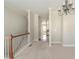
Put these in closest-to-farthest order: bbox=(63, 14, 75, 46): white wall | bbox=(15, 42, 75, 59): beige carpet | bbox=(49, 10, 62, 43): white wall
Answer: bbox=(15, 42, 75, 59): beige carpet < bbox=(63, 14, 75, 46): white wall < bbox=(49, 10, 62, 43): white wall

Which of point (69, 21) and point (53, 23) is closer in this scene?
point (69, 21)

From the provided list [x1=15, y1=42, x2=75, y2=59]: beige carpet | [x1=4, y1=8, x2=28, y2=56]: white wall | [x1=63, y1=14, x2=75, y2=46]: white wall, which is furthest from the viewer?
[x1=4, y1=8, x2=28, y2=56]: white wall

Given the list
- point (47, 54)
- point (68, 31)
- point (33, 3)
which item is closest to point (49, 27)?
point (68, 31)

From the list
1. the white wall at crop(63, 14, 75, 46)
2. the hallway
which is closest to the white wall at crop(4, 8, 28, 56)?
the hallway

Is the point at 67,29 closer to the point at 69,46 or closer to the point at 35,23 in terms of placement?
the point at 69,46

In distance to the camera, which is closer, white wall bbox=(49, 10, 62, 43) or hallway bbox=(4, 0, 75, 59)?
hallway bbox=(4, 0, 75, 59)

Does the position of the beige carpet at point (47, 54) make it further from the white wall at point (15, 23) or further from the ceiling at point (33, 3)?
the ceiling at point (33, 3)

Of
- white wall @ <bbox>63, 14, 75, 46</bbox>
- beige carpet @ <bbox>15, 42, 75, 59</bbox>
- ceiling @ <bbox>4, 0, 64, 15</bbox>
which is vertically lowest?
beige carpet @ <bbox>15, 42, 75, 59</bbox>

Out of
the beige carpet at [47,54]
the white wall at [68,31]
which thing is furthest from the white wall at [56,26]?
the beige carpet at [47,54]

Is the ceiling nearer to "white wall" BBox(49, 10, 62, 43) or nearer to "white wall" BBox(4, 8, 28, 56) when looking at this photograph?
"white wall" BBox(4, 8, 28, 56)

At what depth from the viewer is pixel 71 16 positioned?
23.9 ft
